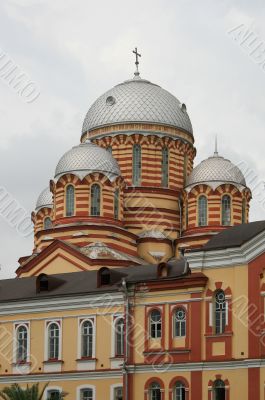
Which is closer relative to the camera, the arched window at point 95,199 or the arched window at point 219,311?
the arched window at point 219,311

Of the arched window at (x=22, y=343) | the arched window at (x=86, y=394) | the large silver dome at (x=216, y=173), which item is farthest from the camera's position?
the large silver dome at (x=216, y=173)

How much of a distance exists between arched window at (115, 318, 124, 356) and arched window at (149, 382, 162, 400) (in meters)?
2.11

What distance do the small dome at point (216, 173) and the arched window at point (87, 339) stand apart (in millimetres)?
15780

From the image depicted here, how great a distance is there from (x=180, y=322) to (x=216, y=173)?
702 inches

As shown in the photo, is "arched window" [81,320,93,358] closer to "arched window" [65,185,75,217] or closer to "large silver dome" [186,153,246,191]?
"arched window" [65,185,75,217]

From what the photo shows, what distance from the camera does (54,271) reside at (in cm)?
4972

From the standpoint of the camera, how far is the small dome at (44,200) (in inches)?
2416

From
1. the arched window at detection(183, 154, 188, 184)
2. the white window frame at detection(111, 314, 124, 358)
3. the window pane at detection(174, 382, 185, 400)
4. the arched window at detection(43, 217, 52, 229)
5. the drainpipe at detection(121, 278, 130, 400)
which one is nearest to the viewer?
the window pane at detection(174, 382, 185, 400)

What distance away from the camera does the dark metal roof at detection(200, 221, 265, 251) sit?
122ft

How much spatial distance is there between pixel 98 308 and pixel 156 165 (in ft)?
56.3

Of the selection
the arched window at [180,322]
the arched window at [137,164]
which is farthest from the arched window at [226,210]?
the arched window at [180,322]

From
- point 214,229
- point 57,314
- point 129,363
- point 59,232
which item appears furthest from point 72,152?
point 129,363

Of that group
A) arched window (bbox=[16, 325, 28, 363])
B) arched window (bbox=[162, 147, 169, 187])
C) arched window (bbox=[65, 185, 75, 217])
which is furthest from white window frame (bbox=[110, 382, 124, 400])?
arched window (bbox=[162, 147, 169, 187])

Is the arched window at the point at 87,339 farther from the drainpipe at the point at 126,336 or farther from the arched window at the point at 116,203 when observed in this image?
the arched window at the point at 116,203
